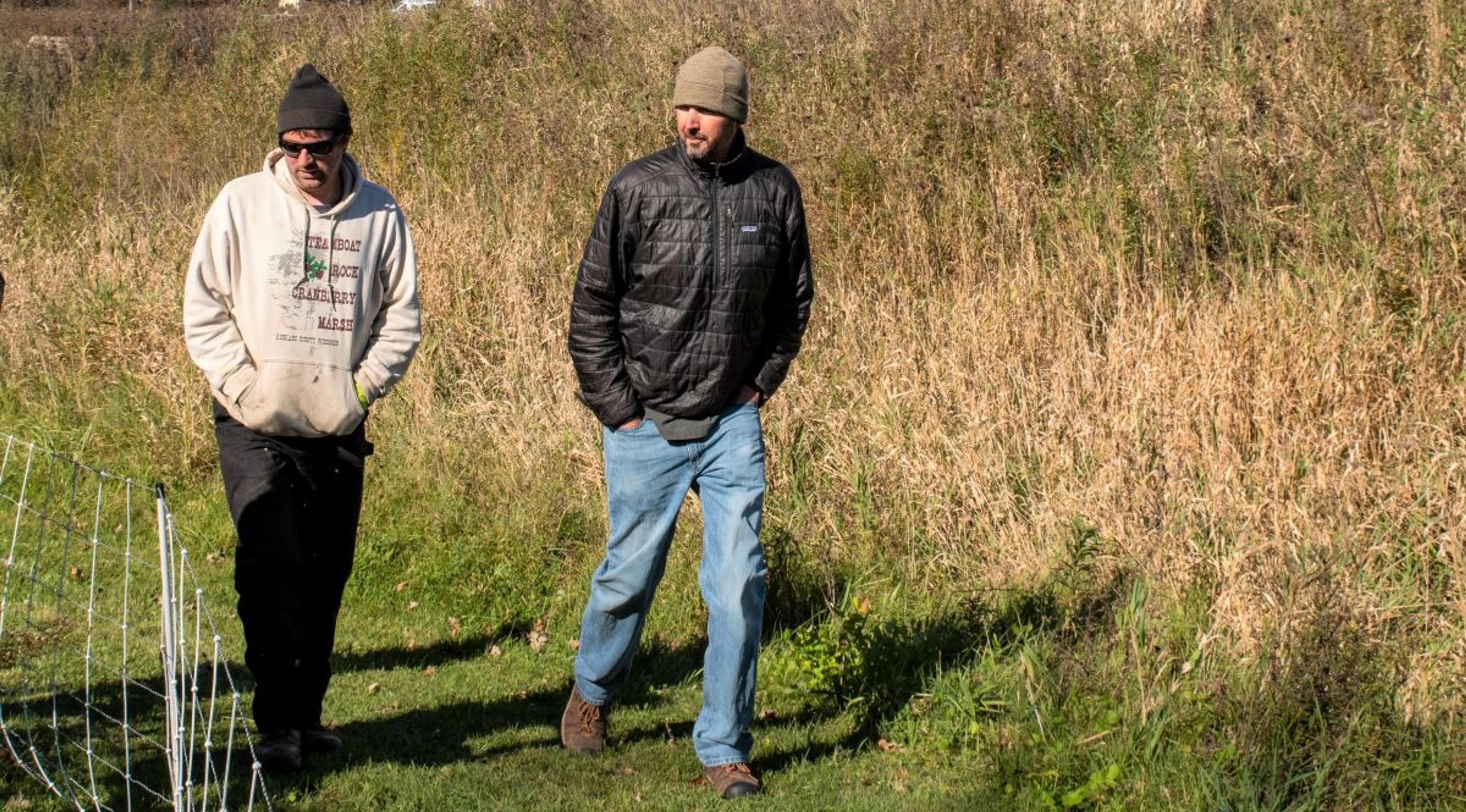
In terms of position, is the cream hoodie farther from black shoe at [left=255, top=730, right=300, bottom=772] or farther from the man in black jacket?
black shoe at [left=255, top=730, right=300, bottom=772]

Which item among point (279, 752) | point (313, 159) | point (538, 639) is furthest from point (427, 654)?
point (313, 159)

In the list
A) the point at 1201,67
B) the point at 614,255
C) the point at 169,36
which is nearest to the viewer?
the point at 614,255

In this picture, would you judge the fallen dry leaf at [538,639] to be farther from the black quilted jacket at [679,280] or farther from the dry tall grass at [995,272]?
the black quilted jacket at [679,280]

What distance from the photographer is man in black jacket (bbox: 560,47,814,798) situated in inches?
195

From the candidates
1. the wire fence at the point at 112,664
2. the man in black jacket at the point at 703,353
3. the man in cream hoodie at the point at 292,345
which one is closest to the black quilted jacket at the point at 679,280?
the man in black jacket at the point at 703,353

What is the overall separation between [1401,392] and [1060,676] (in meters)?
2.63

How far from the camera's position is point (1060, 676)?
5.28 meters

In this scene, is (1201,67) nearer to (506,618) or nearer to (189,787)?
(506,618)

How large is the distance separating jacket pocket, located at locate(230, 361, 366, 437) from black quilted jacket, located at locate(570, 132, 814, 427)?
2.52ft

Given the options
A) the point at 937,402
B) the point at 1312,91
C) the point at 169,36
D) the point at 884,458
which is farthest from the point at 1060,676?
the point at 169,36

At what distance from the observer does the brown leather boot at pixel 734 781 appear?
5.08 metres

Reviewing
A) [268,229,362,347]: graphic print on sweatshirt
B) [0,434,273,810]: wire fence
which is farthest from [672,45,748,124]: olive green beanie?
[0,434,273,810]: wire fence

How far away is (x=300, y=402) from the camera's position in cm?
496

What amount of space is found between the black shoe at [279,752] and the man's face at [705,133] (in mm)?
2377
